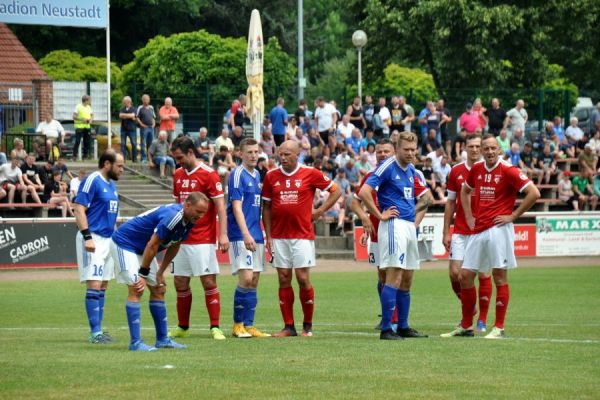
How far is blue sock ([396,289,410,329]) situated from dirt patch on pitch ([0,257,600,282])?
14.3 metres

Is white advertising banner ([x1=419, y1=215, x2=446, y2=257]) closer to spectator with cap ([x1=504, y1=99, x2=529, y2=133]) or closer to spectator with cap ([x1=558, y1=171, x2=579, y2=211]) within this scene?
spectator with cap ([x1=558, y1=171, x2=579, y2=211])

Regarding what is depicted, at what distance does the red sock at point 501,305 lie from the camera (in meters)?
14.5

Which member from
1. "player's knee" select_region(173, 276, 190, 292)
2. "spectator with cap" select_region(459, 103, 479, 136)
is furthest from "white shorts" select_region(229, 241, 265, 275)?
"spectator with cap" select_region(459, 103, 479, 136)

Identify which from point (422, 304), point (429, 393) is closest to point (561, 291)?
point (422, 304)

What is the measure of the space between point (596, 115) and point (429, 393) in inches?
1336

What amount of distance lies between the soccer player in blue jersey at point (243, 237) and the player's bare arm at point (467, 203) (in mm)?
2694

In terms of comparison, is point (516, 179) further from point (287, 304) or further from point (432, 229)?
point (432, 229)

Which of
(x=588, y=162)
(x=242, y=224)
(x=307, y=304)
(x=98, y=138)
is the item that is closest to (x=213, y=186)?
(x=242, y=224)

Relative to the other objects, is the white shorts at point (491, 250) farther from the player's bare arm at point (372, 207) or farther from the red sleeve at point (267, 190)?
the red sleeve at point (267, 190)

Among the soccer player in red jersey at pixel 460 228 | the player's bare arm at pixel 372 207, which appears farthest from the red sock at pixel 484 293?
the player's bare arm at pixel 372 207

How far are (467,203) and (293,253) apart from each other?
244cm

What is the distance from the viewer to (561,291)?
2345 cm

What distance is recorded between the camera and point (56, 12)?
1219 inches

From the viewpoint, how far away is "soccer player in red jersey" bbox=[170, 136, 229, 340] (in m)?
14.4
